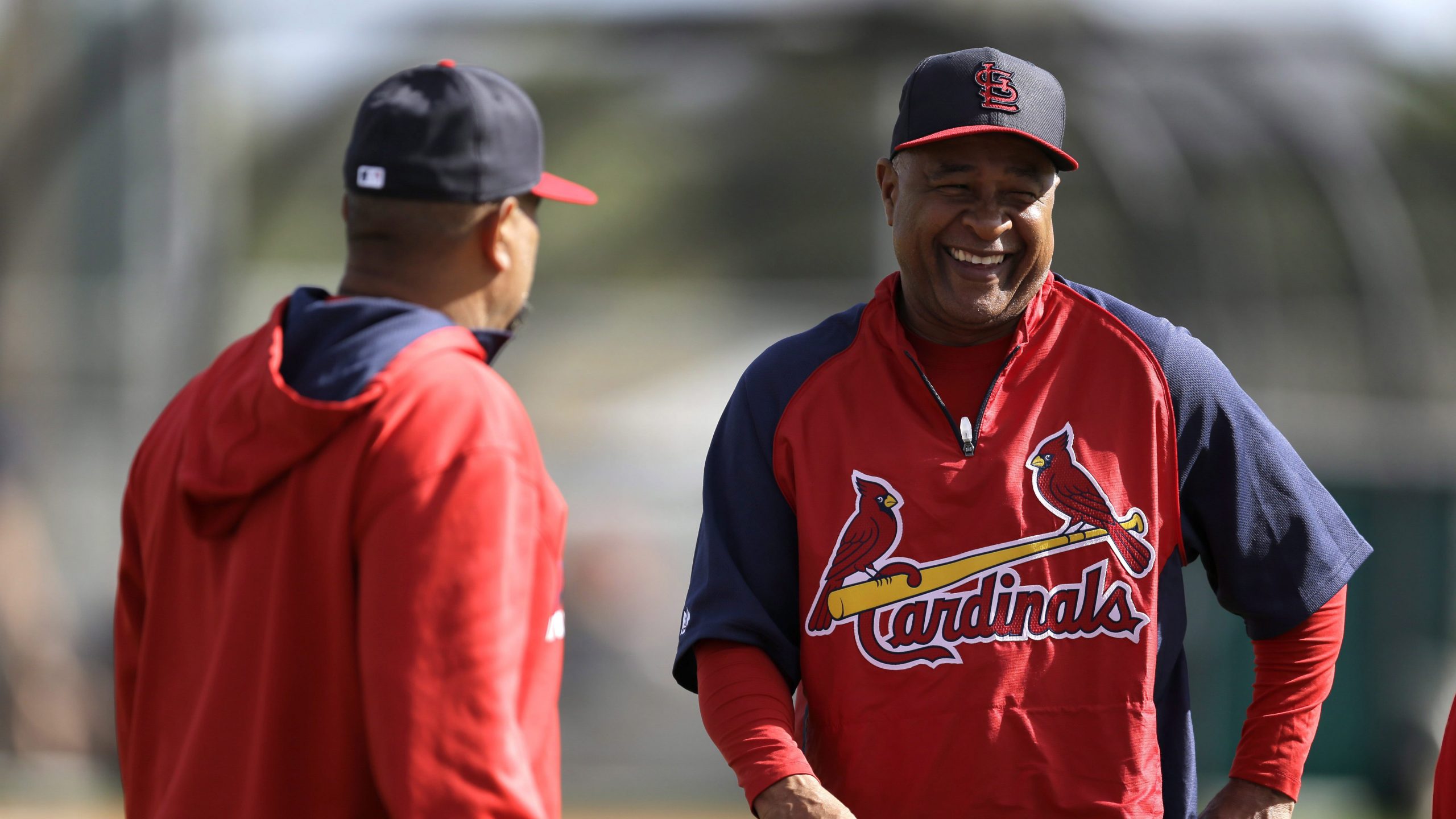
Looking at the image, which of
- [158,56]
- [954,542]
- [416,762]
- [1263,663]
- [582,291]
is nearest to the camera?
[416,762]

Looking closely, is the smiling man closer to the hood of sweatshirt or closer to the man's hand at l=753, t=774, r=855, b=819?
the man's hand at l=753, t=774, r=855, b=819

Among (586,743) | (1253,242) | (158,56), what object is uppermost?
(158,56)

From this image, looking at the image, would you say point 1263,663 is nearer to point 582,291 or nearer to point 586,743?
point 586,743

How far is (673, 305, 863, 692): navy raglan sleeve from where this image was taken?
2773 mm

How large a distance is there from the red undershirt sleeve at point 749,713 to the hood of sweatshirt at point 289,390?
82cm

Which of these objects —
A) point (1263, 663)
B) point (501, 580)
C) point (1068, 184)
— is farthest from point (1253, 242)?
point (501, 580)

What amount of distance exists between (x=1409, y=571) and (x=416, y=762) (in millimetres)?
9716

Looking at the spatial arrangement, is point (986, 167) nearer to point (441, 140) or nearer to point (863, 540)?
point (863, 540)

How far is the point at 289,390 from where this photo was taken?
208 cm

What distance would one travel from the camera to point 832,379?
2.86 meters

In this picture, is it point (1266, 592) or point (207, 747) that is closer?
point (207, 747)

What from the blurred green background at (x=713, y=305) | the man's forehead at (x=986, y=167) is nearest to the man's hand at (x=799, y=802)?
the man's forehead at (x=986, y=167)

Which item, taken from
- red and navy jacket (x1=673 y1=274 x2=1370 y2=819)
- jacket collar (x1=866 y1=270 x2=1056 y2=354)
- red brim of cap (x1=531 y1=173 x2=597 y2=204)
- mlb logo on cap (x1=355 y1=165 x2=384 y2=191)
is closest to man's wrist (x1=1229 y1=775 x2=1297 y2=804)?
red and navy jacket (x1=673 y1=274 x2=1370 y2=819)

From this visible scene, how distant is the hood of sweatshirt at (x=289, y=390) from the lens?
209cm
